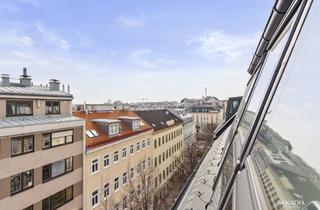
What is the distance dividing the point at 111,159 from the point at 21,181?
605 cm

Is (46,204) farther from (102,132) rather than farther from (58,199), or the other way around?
(102,132)

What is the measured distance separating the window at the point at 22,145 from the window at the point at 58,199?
252 cm

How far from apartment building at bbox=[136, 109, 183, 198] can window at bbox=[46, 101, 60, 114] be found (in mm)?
11363

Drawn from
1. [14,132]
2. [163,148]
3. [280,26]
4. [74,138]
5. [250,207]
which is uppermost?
[280,26]

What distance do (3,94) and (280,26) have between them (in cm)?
1119

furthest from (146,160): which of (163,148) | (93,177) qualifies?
(93,177)

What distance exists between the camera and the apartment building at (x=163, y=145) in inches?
961

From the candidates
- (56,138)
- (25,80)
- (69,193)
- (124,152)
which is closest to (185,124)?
(124,152)

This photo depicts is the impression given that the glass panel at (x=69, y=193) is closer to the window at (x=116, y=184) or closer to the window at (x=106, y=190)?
the window at (x=106, y=190)

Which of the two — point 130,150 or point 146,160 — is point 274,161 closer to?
point 130,150

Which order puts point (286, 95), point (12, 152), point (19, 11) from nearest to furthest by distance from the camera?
point (286, 95) < point (19, 11) < point (12, 152)

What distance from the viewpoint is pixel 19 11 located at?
9500mm

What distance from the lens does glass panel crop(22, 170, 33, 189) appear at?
10.7m

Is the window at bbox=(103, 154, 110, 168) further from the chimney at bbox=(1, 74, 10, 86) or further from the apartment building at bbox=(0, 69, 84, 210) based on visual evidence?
the chimney at bbox=(1, 74, 10, 86)
